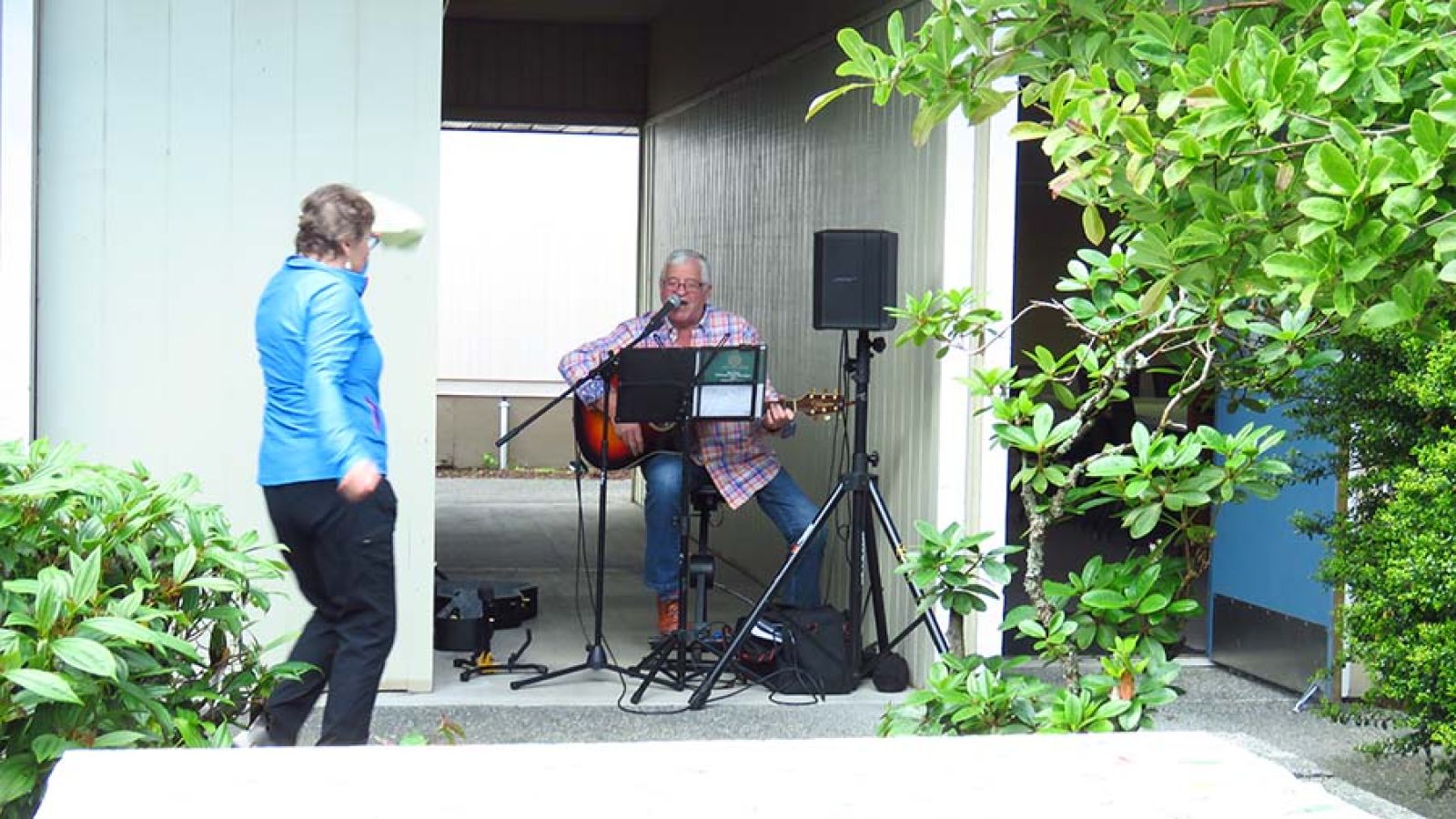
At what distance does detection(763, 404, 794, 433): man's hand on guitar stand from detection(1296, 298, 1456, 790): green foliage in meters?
1.94

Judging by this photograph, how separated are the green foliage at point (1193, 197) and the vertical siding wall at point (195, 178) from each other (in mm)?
1981

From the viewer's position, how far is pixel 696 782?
1902 millimetres

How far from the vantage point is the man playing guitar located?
6.50 metres

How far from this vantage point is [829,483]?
7.52 metres

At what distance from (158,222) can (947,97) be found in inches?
122

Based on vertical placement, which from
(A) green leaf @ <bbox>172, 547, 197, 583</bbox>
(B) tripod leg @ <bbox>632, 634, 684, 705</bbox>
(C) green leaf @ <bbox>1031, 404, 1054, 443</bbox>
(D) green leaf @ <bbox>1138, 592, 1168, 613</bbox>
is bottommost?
(B) tripod leg @ <bbox>632, 634, 684, 705</bbox>

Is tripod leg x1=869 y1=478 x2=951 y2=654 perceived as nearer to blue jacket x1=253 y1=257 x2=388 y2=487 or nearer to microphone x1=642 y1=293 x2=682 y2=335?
microphone x1=642 y1=293 x2=682 y2=335

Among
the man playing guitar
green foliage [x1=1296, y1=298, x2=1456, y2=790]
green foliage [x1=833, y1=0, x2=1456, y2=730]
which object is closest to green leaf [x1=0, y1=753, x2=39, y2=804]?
green foliage [x1=833, y1=0, x2=1456, y2=730]

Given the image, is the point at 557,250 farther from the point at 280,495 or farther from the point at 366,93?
the point at 280,495

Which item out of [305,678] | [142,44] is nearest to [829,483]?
[142,44]

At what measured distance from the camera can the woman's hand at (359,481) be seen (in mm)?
4188

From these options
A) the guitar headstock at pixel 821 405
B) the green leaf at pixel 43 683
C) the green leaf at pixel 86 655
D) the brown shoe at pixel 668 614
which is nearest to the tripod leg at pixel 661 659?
the brown shoe at pixel 668 614

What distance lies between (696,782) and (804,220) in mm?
6074

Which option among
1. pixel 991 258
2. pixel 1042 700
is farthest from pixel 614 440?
pixel 1042 700
